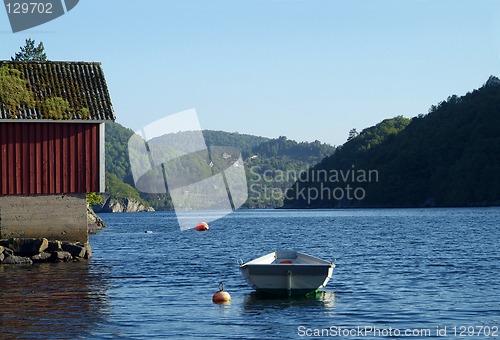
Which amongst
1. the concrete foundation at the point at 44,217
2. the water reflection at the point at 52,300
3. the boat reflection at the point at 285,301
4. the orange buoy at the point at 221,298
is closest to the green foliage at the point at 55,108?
the concrete foundation at the point at 44,217

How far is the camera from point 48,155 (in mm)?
43625

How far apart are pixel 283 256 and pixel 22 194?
13.8m

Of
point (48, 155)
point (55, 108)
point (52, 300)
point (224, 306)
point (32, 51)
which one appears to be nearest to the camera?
point (52, 300)

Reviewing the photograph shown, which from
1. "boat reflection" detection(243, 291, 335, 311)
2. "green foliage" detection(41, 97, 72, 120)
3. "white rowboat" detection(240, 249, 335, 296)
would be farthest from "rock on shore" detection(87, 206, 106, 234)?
"white rowboat" detection(240, 249, 335, 296)

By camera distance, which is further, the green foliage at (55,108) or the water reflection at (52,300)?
the green foliage at (55,108)

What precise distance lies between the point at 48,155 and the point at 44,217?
3.10 meters

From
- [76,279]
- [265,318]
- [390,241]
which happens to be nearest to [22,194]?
[76,279]

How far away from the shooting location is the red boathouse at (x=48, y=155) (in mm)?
42844

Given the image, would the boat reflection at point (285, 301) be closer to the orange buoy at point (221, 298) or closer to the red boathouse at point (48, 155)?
the orange buoy at point (221, 298)

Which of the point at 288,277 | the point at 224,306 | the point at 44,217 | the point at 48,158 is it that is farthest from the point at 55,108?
the point at 288,277

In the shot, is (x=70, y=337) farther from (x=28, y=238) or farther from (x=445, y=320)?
(x=28, y=238)

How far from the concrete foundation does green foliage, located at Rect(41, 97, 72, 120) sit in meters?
3.95

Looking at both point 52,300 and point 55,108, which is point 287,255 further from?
point 55,108

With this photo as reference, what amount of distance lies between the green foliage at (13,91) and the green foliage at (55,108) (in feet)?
2.40
